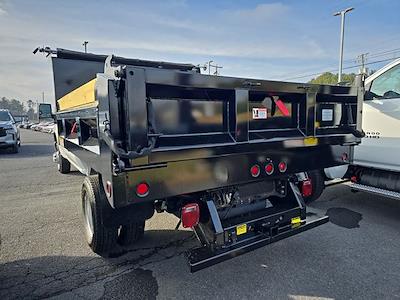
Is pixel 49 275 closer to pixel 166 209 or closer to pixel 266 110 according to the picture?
pixel 166 209

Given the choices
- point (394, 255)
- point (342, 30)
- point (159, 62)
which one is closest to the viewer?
point (394, 255)

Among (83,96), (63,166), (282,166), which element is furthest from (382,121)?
(63,166)

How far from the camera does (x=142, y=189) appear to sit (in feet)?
7.09

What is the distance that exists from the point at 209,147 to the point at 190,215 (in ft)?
2.15

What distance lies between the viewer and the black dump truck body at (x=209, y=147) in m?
2.07

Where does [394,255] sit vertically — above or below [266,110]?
below

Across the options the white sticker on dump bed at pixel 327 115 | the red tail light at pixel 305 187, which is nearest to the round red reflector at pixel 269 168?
the red tail light at pixel 305 187

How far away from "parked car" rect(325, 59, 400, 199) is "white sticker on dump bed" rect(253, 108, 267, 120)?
6.38 feet

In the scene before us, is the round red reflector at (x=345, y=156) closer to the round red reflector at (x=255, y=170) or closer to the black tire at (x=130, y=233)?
the round red reflector at (x=255, y=170)

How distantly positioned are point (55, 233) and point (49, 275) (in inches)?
44.8

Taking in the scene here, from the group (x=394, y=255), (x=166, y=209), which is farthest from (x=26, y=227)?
(x=394, y=255)

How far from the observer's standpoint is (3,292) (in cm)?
260

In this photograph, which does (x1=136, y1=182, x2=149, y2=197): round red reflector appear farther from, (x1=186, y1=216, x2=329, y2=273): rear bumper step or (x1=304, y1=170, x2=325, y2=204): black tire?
(x1=304, y1=170, x2=325, y2=204): black tire

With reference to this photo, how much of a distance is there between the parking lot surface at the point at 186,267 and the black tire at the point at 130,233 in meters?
0.12
